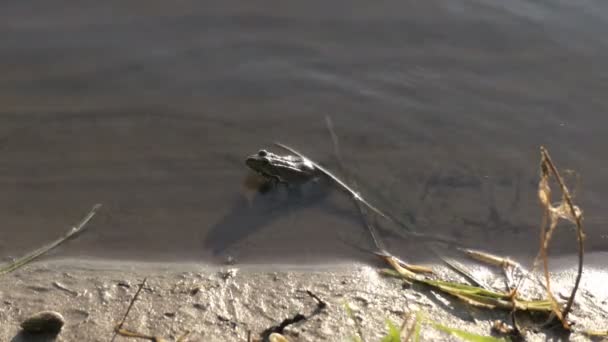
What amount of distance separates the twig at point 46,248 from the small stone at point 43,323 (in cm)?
77

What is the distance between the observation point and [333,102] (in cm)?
655

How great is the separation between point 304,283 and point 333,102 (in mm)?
2572

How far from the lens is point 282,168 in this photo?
5508 mm

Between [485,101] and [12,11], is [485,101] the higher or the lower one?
A: the lower one

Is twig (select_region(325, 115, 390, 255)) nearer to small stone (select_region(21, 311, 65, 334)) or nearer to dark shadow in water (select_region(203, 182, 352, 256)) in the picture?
dark shadow in water (select_region(203, 182, 352, 256))

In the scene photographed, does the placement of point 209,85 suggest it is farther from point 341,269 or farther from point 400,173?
point 341,269

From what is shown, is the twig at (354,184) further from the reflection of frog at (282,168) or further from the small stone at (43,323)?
the small stone at (43,323)

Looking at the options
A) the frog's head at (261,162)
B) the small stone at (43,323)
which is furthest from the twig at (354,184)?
the small stone at (43,323)

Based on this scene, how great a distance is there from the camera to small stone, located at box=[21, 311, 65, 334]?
3.62 m

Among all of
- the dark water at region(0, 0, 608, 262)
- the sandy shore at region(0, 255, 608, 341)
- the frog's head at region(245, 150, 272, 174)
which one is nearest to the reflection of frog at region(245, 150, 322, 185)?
the frog's head at region(245, 150, 272, 174)

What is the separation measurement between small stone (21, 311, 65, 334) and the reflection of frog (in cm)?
221

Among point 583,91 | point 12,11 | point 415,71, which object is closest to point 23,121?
point 12,11

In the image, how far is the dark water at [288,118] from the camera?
201 inches

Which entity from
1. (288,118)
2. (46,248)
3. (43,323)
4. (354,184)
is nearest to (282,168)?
(354,184)
